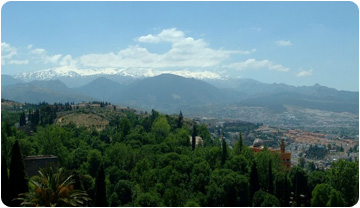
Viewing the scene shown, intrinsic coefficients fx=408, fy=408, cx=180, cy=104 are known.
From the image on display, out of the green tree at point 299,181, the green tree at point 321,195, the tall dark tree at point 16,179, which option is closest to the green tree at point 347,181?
the green tree at point 299,181

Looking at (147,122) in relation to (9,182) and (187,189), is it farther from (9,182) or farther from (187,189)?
(9,182)

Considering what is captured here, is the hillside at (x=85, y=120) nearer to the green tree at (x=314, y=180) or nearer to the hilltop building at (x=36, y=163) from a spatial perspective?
the hilltop building at (x=36, y=163)

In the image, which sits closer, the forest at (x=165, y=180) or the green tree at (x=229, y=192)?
the forest at (x=165, y=180)

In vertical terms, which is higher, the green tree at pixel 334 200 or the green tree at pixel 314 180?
the green tree at pixel 334 200

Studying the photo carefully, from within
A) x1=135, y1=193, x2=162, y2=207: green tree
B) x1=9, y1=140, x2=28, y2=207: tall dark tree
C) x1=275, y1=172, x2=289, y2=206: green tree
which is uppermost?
x1=9, y1=140, x2=28, y2=207: tall dark tree

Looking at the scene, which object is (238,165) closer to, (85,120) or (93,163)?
(93,163)

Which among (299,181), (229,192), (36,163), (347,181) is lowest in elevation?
(299,181)

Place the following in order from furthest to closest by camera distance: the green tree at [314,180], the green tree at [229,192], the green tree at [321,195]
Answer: the green tree at [314,180]
the green tree at [229,192]
the green tree at [321,195]

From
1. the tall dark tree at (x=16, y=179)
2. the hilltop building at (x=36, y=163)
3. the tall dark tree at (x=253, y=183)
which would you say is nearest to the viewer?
the tall dark tree at (x=16, y=179)

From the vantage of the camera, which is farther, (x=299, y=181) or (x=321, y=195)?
(x=299, y=181)

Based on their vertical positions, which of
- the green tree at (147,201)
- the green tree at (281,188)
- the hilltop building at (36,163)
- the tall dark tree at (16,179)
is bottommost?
the green tree at (281,188)

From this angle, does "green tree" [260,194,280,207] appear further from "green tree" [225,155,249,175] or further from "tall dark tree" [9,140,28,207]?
"tall dark tree" [9,140,28,207]

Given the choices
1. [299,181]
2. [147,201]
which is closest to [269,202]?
[299,181]

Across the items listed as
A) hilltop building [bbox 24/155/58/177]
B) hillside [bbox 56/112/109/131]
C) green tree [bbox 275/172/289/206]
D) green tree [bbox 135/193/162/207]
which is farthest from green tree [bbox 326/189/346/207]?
hillside [bbox 56/112/109/131]
